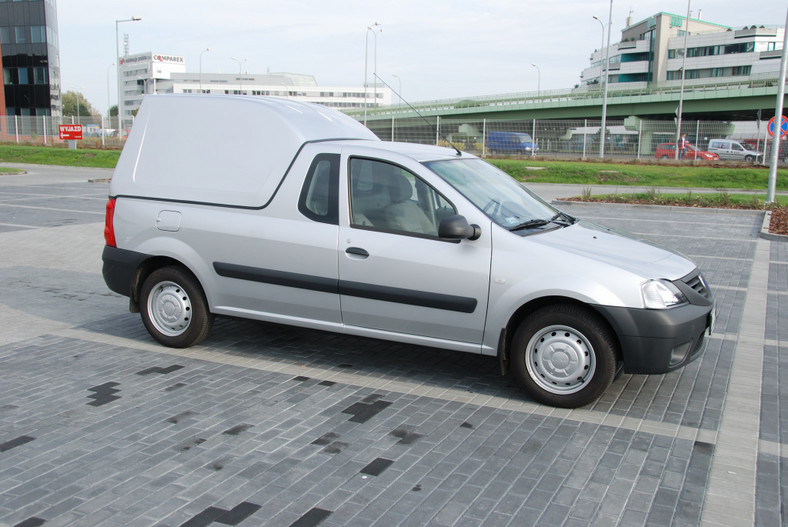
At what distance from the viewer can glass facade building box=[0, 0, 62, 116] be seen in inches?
2670

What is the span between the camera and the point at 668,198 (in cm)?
2052

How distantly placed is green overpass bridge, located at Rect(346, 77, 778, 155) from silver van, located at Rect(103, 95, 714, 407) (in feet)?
105

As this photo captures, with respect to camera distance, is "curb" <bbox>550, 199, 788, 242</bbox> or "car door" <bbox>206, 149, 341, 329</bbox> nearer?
"car door" <bbox>206, 149, 341, 329</bbox>

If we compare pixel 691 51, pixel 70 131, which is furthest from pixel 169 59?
pixel 70 131

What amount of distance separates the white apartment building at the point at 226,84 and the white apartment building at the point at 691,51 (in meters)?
42.0

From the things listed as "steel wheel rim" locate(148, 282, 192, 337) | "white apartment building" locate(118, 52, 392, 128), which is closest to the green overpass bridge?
"steel wheel rim" locate(148, 282, 192, 337)

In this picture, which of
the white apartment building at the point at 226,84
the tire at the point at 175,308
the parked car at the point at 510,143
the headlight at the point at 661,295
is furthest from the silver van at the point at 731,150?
the white apartment building at the point at 226,84

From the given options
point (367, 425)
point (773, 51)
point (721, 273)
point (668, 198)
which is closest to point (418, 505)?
point (367, 425)

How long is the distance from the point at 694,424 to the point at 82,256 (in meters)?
8.89

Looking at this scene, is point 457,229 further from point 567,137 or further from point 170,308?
point 567,137

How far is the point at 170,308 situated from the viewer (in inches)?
240

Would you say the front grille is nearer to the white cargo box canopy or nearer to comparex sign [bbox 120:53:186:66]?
the white cargo box canopy

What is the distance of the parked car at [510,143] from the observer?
3772 centimetres

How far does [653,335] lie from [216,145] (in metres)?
3.69
